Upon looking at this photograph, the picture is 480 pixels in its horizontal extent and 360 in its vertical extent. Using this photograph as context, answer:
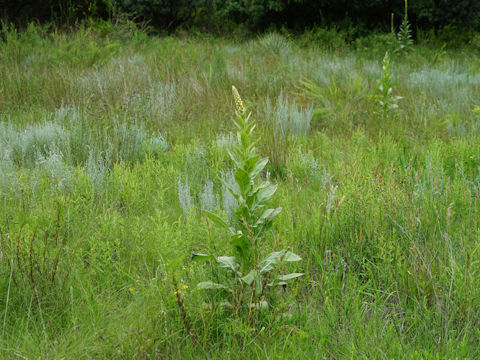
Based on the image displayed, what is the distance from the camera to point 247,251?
1938 mm

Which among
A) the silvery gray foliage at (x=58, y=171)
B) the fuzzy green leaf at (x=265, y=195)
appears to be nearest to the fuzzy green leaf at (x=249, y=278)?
the fuzzy green leaf at (x=265, y=195)

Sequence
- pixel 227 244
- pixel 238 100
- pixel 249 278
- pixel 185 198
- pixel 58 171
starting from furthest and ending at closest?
pixel 58 171 → pixel 185 198 → pixel 227 244 → pixel 249 278 → pixel 238 100

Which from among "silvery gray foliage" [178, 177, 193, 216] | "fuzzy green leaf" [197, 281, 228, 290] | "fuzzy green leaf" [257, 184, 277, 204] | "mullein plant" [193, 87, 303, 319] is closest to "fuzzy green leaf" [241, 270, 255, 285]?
"mullein plant" [193, 87, 303, 319]

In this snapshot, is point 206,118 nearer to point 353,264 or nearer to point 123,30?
point 353,264

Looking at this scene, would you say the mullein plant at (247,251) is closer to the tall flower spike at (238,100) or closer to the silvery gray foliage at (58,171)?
the tall flower spike at (238,100)

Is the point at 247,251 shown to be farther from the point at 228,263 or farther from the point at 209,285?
the point at 209,285

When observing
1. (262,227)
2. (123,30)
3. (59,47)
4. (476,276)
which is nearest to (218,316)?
(262,227)

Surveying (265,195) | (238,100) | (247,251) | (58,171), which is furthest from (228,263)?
(58,171)

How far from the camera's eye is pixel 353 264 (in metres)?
2.32

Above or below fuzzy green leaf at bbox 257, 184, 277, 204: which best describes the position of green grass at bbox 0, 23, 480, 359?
below

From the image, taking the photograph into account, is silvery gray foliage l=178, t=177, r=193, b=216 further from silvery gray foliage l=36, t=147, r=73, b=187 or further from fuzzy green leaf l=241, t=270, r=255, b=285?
fuzzy green leaf l=241, t=270, r=255, b=285

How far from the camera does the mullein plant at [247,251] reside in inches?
72.2

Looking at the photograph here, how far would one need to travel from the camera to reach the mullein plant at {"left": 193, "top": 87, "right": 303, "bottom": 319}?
1.83m

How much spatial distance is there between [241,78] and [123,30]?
5.63 m
